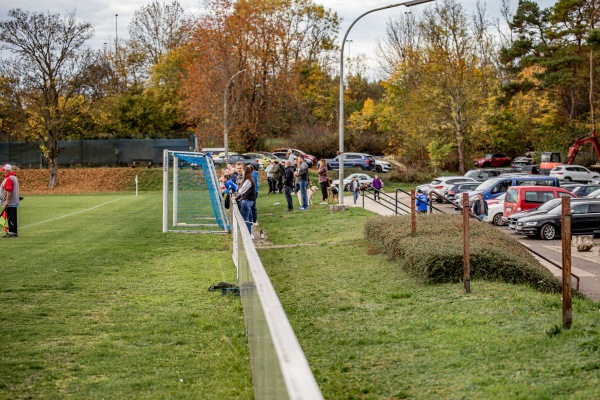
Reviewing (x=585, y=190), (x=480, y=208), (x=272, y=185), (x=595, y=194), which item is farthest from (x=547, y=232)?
(x=272, y=185)

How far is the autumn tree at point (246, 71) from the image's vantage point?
62513mm

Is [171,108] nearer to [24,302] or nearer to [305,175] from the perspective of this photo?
[305,175]

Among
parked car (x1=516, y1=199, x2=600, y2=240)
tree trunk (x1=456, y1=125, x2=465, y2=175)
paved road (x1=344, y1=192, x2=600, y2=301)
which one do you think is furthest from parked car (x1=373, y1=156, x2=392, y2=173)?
parked car (x1=516, y1=199, x2=600, y2=240)

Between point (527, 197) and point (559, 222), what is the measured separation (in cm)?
384

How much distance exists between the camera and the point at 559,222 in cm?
2734

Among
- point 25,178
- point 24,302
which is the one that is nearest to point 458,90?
point 25,178

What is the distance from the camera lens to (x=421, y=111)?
66.5m

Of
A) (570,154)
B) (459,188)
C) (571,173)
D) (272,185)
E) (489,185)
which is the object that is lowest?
(459,188)

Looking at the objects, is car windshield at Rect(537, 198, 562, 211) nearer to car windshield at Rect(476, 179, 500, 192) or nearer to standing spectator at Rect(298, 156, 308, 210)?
car windshield at Rect(476, 179, 500, 192)

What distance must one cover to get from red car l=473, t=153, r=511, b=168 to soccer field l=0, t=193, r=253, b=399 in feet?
185

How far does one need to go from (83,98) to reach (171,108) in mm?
11293

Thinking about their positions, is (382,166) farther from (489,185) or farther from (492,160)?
(489,185)

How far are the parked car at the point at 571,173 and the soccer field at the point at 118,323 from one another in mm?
41854

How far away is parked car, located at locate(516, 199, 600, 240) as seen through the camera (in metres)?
27.3
